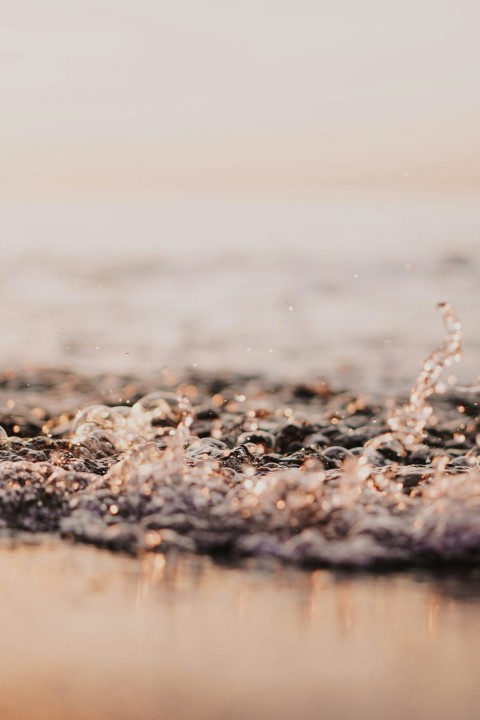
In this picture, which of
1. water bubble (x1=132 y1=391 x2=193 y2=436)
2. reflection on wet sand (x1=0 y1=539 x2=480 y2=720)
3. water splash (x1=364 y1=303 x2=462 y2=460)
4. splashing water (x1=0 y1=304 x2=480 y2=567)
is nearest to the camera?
reflection on wet sand (x1=0 y1=539 x2=480 y2=720)

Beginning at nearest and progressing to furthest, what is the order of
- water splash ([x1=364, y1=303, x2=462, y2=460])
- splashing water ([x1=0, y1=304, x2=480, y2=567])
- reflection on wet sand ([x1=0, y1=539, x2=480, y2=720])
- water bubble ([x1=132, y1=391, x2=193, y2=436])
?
reflection on wet sand ([x1=0, y1=539, x2=480, y2=720]), splashing water ([x1=0, y1=304, x2=480, y2=567]), water splash ([x1=364, y1=303, x2=462, y2=460]), water bubble ([x1=132, y1=391, x2=193, y2=436])

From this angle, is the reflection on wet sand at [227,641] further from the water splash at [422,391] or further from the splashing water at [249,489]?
the water splash at [422,391]

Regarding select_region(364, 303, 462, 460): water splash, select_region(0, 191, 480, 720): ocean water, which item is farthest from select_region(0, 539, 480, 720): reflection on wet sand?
select_region(364, 303, 462, 460): water splash

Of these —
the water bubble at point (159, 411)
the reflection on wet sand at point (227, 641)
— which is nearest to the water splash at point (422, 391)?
the water bubble at point (159, 411)

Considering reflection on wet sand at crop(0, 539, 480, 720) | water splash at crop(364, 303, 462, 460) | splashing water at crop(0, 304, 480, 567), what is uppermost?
water splash at crop(364, 303, 462, 460)

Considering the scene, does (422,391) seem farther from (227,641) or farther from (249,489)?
(227,641)

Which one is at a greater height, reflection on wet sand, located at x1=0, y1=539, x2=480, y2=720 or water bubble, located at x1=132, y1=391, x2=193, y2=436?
water bubble, located at x1=132, y1=391, x2=193, y2=436

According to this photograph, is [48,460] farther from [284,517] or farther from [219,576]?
[219,576]

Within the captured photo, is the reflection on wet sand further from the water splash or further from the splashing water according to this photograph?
the water splash

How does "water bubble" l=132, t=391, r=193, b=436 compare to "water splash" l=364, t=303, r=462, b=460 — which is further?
"water bubble" l=132, t=391, r=193, b=436
